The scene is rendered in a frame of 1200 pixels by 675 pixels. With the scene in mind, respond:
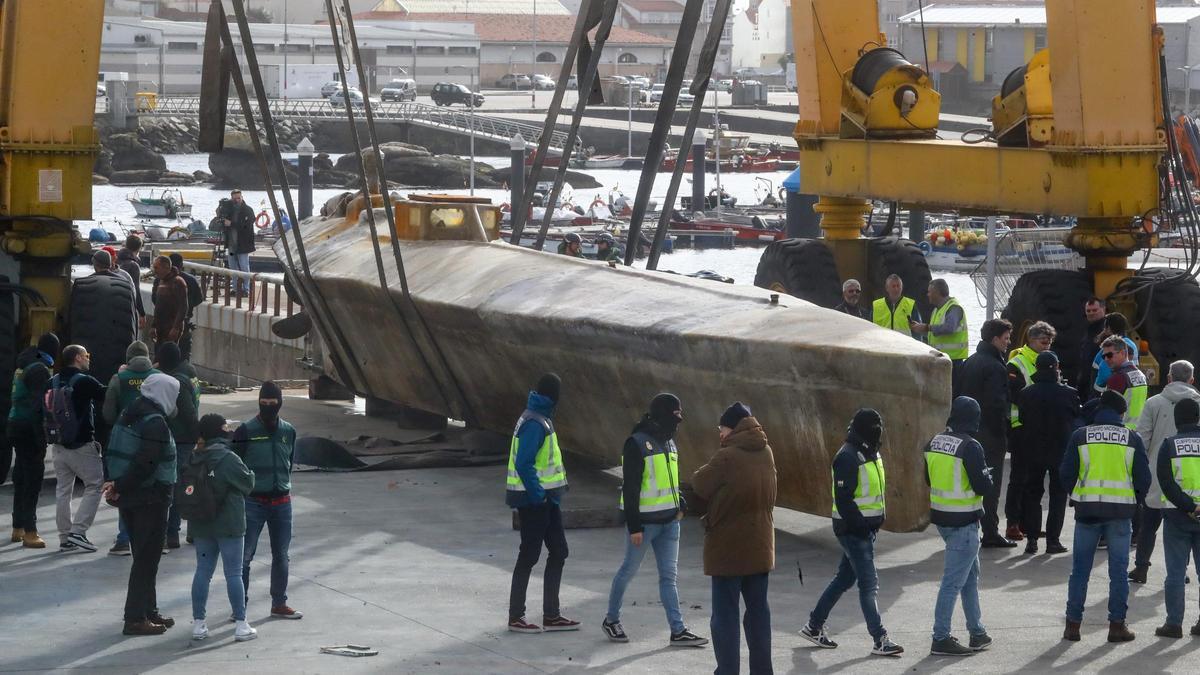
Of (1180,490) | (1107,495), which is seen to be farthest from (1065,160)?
(1107,495)

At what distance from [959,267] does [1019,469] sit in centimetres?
3623

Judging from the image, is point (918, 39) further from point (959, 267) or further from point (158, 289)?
point (158, 289)

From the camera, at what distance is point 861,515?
374 inches

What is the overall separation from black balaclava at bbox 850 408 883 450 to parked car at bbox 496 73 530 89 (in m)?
109

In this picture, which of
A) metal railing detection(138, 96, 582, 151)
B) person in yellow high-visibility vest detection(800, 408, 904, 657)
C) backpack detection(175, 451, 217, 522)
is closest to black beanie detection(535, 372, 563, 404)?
person in yellow high-visibility vest detection(800, 408, 904, 657)

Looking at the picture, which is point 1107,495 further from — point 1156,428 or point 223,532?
point 223,532

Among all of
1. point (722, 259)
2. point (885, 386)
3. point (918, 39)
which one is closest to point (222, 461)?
point (885, 386)

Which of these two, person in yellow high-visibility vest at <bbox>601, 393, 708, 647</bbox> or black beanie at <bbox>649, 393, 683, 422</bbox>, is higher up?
black beanie at <bbox>649, 393, 683, 422</bbox>

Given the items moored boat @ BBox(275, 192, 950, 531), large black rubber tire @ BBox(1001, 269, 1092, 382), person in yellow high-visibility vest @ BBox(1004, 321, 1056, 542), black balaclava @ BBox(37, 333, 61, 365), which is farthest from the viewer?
large black rubber tire @ BBox(1001, 269, 1092, 382)

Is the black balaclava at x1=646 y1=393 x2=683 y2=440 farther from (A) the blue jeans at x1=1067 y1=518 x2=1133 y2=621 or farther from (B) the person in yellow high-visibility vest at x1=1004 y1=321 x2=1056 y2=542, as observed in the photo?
(B) the person in yellow high-visibility vest at x1=1004 y1=321 x2=1056 y2=542

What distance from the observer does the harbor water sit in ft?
165

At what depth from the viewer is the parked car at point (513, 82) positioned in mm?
118750

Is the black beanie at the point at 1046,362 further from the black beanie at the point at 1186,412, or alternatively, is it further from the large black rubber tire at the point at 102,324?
the large black rubber tire at the point at 102,324

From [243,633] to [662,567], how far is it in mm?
2292
